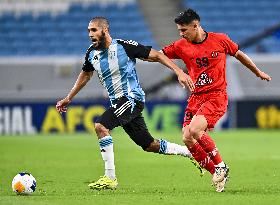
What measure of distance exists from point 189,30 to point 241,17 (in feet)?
70.8

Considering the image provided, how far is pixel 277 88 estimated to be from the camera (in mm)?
28328

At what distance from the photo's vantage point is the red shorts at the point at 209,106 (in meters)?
9.51

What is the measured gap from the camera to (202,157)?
383 inches

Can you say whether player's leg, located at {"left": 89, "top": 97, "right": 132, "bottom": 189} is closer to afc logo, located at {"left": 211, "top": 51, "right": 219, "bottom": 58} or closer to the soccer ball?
the soccer ball

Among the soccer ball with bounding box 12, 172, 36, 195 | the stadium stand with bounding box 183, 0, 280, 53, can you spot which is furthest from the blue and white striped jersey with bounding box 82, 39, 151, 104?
the stadium stand with bounding box 183, 0, 280, 53

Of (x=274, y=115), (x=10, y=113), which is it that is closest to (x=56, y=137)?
(x=10, y=113)

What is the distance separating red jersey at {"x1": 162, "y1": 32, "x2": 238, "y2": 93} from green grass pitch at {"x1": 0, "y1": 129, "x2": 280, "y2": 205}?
118 cm

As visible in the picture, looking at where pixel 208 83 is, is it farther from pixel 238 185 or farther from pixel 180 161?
pixel 180 161

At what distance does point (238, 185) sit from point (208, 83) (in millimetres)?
1428

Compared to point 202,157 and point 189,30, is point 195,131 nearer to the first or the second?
point 202,157

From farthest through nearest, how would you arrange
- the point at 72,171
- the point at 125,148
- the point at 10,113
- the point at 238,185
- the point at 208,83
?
the point at 10,113 → the point at 125,148 → the point at 72,171 → the point at 238,185 → the point at 208,83

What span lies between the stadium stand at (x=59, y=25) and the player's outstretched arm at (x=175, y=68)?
1993 cm

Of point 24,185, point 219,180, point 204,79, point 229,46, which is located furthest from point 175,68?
point 24,185

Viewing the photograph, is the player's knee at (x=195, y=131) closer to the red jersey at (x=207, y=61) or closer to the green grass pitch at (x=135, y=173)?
the red jersey at (x=207, y=61)
